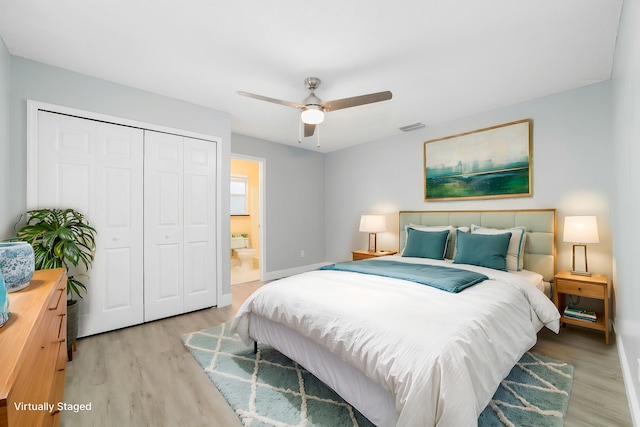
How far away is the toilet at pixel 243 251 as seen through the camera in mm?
6352

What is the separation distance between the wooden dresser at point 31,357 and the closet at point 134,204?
1.25 m

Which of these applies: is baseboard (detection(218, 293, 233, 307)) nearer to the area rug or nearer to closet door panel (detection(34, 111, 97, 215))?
the area rug

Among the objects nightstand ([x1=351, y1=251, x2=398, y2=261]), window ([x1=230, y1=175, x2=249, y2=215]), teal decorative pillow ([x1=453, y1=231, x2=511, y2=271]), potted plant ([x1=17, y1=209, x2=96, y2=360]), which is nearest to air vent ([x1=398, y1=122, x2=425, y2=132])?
teal decorative pillow ([x1=453, y1=231, x2=511, y2=271])

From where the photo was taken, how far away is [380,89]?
9.73 feet

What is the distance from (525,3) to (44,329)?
3.16 m

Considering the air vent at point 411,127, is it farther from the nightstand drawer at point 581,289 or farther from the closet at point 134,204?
the closet at point 134,204

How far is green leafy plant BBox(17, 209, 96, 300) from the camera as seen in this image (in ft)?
7.38

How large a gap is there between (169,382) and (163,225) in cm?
173

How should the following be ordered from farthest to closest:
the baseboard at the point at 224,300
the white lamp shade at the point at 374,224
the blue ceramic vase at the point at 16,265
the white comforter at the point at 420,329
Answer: the white lamp shade at the point at 374,224
the baseboard at the point at 224,300
the blue ceramic vase at the point at 16,265
the white comforter at the point at 420,329

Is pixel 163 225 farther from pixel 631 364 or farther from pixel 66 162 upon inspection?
pixel 631 364

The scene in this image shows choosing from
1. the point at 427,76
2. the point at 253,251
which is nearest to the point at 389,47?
the point at 427,76

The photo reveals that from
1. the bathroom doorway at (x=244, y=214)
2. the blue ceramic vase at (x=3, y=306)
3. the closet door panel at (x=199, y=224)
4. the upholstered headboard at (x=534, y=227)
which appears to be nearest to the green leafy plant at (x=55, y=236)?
the closet door panel at (x=199, y=224)

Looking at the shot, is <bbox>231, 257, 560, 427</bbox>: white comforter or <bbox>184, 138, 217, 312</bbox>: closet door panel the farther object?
<bbox>184, 138, 217, 312</bbox>: closet door panel

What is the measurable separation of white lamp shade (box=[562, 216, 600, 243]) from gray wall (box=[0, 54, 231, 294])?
4015 mm
